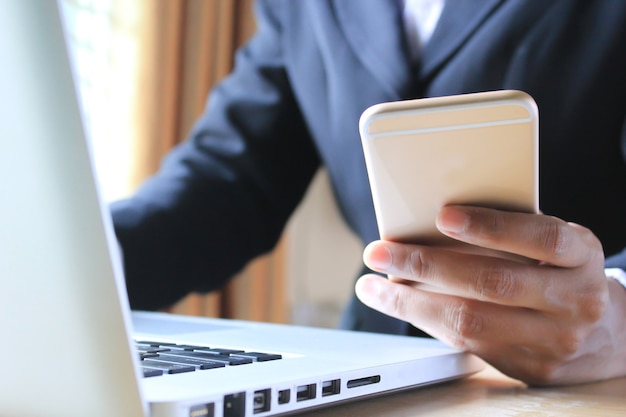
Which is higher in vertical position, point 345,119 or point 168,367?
point 345,119

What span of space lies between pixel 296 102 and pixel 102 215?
0.93 meters

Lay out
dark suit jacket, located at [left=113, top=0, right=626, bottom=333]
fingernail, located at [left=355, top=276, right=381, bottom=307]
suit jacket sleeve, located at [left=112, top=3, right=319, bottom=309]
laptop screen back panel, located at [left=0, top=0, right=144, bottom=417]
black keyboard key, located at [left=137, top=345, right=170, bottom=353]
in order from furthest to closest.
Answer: suit jacket sleeve, located at [left=112, top=3, right=319, bottom=309]
dark suit jacket, located at [left=113, top=0, right=626, bottom=333]
fingernail, located at [left=355, top=276, right=381, bottom=307]
black keyboard key, located at [left=137, top=345, right=170, bottom=353]
laptop screen back panel, located at [left=0, top=0, right=144, bottom=417]

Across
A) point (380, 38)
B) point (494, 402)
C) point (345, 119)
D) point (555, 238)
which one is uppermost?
point (380, 38)

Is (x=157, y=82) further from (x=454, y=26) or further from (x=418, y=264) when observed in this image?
(x=418, y=264)

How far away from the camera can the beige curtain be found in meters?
1.61

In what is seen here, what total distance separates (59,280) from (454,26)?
2.38 ft

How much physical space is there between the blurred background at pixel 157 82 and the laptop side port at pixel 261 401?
915 millimetres

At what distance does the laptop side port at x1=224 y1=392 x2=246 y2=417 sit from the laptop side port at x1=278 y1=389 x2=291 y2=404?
0.03 metres

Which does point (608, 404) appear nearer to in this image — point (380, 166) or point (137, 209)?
point (380, 166)

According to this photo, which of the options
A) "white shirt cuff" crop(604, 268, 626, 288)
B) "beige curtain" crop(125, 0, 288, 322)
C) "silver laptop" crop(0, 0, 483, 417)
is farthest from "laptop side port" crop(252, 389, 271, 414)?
"beige curtain" crop(125, 0, 288, 322)

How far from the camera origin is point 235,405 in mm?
356

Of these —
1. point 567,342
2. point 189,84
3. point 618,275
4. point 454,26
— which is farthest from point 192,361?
point 189,84

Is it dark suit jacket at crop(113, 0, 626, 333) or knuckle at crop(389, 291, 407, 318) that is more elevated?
dark suit jacket at crop(113, 0, 626, 333)

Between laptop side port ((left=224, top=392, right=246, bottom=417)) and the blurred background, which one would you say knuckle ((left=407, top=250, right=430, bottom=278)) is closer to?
laptop side port ((left=224, top=392, right=246, bottom=417))
